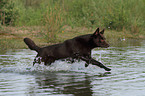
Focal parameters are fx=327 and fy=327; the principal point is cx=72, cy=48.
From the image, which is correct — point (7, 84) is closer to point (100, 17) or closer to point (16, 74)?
point (16, 74)

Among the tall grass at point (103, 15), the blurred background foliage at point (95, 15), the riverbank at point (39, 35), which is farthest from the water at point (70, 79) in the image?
the tall grass at point (103, 15)

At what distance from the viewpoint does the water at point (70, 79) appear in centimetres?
755

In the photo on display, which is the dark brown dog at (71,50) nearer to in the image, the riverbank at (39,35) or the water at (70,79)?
the water at (70,79)

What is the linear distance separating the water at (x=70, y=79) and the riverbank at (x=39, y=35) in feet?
22.7

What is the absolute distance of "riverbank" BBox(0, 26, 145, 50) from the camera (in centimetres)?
2005

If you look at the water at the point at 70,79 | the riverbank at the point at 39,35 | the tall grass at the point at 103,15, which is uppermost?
the tall grass at the point at 103,15

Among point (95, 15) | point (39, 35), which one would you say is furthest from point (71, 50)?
point (95, 15)

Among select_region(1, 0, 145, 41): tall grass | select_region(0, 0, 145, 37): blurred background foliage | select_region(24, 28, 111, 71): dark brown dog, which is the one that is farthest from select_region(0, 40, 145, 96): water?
select_region(1, 0, 145, 41): tall grass

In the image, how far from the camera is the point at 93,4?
3186cm

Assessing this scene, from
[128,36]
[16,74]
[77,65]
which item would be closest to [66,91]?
[16,74]

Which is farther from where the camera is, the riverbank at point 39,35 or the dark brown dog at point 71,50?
the riverbank at point 39,35

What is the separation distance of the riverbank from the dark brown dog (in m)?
7.64

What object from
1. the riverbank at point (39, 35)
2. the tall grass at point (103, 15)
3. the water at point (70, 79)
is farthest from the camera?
the tall grass at point (103, 15)

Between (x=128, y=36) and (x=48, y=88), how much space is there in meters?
20.4
